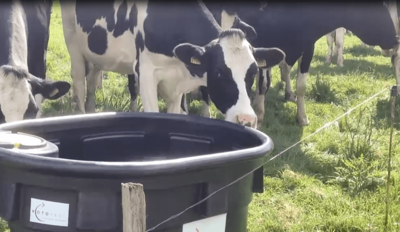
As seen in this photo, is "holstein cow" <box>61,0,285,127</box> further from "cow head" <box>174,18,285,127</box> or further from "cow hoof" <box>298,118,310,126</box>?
"cow hoof" <box>298,118,310,126</box>

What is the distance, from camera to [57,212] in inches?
69.6

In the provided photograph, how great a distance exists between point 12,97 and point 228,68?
1381 mm

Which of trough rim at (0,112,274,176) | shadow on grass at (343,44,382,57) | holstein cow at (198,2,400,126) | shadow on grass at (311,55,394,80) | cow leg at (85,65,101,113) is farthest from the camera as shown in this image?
shadow on grass at (343,44,382,57)

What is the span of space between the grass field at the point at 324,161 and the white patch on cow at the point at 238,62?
2.21 ft

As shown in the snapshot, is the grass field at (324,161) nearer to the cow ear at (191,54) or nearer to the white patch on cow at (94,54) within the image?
the white patch on cow at (94,54)

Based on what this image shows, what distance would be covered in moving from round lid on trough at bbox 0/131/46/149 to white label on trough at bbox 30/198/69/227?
0.22 metres

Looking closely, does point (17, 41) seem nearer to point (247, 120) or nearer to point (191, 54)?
point (191, 54)

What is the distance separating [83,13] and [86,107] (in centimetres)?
122

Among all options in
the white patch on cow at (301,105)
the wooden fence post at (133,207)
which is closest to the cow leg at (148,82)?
the white patch on cow at (301,105)

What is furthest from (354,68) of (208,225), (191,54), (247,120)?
(208,225)

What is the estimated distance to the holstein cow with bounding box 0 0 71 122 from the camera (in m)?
3.35

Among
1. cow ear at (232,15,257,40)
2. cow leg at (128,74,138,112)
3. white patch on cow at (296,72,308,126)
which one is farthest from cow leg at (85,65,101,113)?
white patch on cow at (296,72,308,126)

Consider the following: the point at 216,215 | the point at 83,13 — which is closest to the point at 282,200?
the point at 216,215

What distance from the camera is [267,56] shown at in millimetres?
4094
